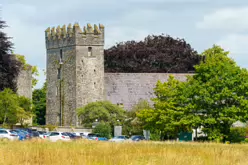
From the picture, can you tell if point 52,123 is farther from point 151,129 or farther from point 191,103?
point 191,103

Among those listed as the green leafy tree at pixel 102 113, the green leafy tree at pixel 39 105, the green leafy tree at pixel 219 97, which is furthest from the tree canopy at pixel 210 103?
the green leafy tree at pixel 39 105

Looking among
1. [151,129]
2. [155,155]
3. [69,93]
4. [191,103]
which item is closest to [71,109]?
[69,93]

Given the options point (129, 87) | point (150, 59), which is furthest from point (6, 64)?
point (150, 59)

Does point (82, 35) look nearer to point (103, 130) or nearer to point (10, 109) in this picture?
point (10, 109)

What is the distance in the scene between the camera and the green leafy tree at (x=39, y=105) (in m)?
106

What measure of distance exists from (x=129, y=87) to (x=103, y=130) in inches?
647

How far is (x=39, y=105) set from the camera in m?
108

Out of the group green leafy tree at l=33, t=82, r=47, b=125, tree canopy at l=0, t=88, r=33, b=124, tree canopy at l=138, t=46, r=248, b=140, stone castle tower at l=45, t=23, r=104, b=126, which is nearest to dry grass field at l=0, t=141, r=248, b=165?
tree canopy at l=138, t=46, r=248, b=140

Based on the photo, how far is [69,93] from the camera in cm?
8612

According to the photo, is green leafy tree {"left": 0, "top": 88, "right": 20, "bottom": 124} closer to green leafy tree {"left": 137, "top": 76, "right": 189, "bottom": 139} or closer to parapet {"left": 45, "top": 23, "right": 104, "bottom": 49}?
parapet {"left": 45, "top": 23, "right": 104, "bottom": 49}

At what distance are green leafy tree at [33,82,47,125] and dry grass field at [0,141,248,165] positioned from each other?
206ft

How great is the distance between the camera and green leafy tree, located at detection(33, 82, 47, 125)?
4160 inches

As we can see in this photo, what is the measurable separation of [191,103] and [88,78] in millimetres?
24739

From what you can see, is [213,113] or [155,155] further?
[213,113]
